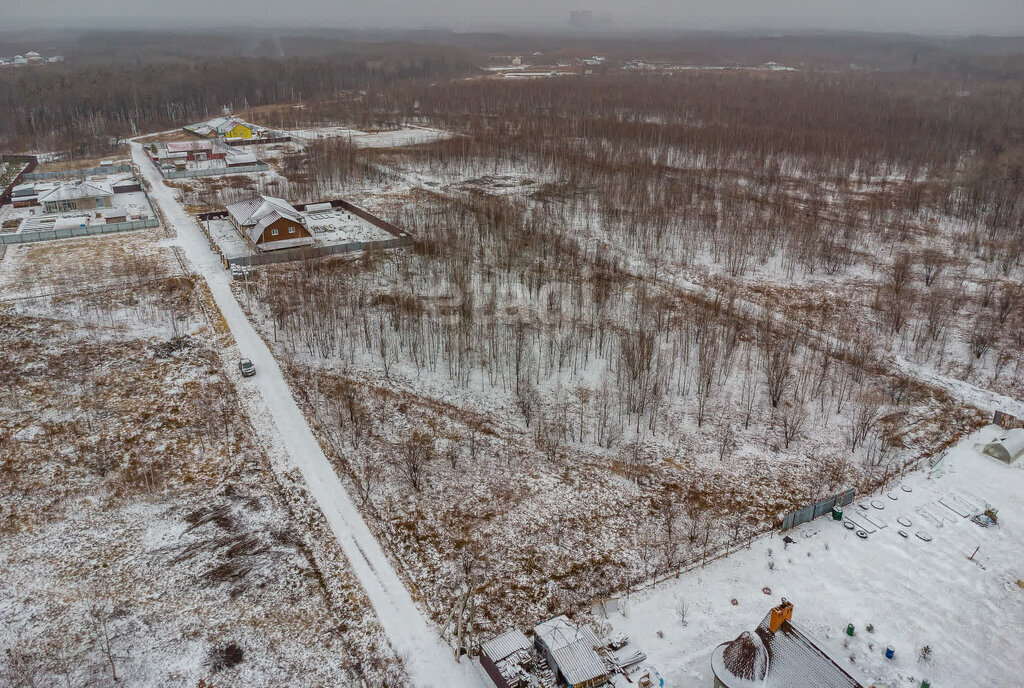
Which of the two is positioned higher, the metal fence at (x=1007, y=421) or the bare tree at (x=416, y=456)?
the metal fence at (x=1007, y=421)

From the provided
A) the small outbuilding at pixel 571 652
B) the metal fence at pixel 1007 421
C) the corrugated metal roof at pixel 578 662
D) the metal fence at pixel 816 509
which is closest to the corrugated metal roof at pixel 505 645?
the small outbuilding at pixel 571 652

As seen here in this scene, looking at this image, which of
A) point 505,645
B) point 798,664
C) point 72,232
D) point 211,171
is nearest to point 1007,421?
point 798,664

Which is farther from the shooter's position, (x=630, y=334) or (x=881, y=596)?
(x=630, y=334)

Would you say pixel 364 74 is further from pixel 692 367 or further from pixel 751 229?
pixel 692 367

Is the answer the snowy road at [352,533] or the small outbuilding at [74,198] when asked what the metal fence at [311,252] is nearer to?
the snowy road at [352,533]

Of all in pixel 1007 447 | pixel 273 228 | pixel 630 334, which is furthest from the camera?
pixel 273 228

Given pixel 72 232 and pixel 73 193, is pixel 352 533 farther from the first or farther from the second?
pixel 73 193

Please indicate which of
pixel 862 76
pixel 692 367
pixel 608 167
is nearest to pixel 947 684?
pixel 692 367
